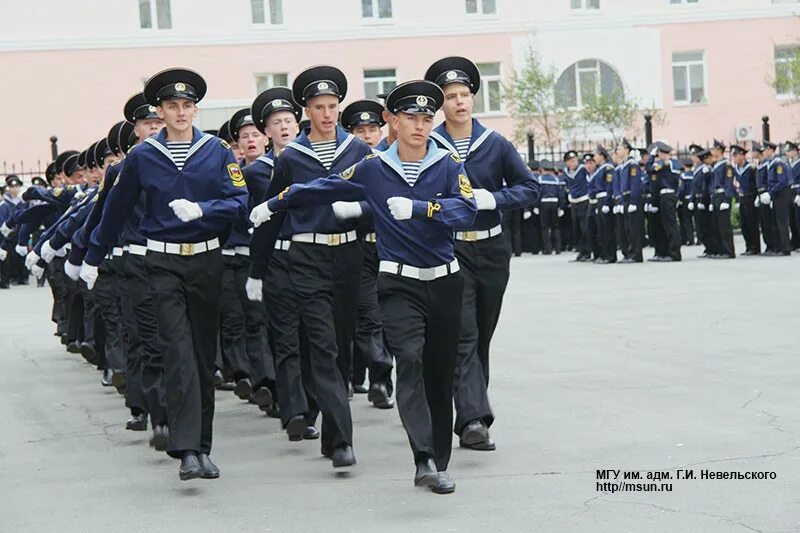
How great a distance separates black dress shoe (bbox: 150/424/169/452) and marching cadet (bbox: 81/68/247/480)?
3.66ft

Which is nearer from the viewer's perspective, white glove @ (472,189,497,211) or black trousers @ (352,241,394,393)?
white glove @ (472,189,497,211)

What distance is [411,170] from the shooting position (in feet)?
26.0

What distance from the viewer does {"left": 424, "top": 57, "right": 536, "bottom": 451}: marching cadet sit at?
8711 millimetres

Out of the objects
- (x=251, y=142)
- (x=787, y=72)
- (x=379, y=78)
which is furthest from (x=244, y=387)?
(x=379, y=78)

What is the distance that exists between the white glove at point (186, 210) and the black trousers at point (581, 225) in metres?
19.8

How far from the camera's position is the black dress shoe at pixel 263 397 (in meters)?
10.8

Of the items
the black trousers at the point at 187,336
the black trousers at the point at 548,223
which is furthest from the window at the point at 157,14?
the black trousers at the point at 187,336

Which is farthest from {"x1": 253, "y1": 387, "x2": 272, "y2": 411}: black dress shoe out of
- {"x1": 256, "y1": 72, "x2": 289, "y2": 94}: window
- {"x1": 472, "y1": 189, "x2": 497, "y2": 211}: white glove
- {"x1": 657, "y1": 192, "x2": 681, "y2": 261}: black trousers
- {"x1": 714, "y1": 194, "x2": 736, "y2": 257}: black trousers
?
{"x1": 256, "y1": 72, "x2": 289, "y2": 94}: window

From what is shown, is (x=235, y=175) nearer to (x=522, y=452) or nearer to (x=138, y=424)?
(x=522, y=452)

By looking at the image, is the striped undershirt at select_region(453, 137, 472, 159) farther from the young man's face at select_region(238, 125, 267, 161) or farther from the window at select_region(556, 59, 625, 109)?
the window at select_region(556, 59, 625, 109)

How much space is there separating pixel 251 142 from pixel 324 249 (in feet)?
9.59

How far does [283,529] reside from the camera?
6922mm

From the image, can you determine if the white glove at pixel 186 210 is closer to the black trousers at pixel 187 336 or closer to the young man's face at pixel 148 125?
the black trousers at pixel 187 336

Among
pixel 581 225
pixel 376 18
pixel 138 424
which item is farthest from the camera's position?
pixel 376 18
